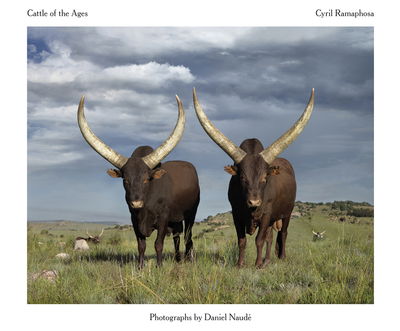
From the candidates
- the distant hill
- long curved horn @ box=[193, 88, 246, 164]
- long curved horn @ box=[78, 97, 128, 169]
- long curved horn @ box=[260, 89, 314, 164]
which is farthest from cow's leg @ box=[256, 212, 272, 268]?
the distant hill

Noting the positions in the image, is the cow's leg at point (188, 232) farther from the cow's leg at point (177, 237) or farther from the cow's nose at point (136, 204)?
the cow's nose at point (136, 204)

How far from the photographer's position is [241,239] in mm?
9336

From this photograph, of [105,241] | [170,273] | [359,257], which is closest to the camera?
[170,273]

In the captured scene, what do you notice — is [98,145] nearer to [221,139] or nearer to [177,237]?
[221,139]

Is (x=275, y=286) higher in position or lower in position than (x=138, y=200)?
lower

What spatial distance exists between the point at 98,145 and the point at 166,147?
4.60ft

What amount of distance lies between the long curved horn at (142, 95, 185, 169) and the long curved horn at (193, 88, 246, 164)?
0.54 meters

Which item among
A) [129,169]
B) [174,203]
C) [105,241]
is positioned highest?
[129,169]

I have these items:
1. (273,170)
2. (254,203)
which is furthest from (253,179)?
(273,170)

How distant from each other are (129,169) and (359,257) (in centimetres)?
524

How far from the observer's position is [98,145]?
9578 mm

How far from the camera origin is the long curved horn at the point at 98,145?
941 cm
